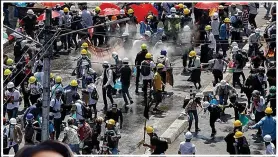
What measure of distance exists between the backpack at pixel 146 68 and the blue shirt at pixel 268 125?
14.3 ft

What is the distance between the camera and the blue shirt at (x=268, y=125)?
15.7m

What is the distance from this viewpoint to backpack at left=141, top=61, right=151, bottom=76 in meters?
19.6

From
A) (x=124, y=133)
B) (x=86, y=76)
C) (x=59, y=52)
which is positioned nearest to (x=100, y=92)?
(x=86, y=76)

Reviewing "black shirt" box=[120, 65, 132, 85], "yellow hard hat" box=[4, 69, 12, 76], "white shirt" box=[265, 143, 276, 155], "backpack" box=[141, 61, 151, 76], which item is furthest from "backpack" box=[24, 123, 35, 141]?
A: "backpack" box=[141, 61, 151, 76]

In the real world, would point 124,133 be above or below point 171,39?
below

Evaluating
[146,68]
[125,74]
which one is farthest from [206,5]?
[125,74]

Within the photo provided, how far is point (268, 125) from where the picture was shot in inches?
623

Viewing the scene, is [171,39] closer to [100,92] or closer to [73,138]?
[100,92]

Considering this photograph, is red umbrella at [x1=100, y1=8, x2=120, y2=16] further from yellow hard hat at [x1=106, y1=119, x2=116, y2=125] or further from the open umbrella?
yellow hard hat at [x1=106, y1=119, x2=116, y2=125]

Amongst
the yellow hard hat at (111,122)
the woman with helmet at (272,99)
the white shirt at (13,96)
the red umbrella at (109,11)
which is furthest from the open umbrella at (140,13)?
the yellow hard hat at (111,122)

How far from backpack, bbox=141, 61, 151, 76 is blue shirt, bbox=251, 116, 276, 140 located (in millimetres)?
4352

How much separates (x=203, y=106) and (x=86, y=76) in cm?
339

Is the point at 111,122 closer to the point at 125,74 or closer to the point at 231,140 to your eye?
the point at 231,140

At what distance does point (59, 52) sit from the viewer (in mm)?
25219
